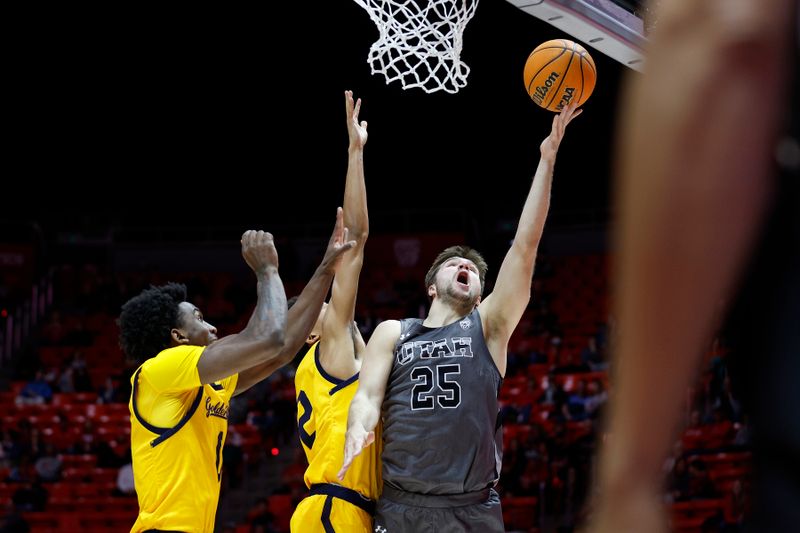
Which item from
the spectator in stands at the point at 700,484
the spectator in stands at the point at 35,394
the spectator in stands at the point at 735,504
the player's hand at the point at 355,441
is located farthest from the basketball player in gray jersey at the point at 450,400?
the spectator in stands at the point at 35,394

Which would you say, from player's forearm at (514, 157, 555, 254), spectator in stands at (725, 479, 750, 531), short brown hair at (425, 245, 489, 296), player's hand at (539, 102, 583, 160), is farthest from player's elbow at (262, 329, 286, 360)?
spectator in stands at (725, 479, 750, 531)

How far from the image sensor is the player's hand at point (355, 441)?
3211 mm

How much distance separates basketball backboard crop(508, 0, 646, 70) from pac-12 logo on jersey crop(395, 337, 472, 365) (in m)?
1.41

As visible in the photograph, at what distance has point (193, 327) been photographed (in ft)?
15.1

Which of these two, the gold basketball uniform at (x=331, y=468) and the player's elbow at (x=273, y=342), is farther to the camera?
the gold basketball uniform at (x=331, y=468)

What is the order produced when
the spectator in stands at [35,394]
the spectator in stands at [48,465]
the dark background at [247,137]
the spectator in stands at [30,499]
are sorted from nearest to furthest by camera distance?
the spectator in stands at [30,499]
the spectator in stands at [48,465]
the spectator in stands at [35,394]
the dark background at [247,137]

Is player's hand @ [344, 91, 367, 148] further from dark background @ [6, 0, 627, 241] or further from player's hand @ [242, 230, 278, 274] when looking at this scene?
dark background @ [6, 0, 627, 241]

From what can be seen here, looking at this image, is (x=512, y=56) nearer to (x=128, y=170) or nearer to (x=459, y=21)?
(x=128, y=170)

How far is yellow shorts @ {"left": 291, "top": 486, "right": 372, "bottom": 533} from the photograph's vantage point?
13.3ft

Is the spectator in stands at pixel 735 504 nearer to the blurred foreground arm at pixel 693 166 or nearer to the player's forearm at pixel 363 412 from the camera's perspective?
the player's forearm at pixel 363 412

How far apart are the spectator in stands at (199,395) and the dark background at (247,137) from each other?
40.7ft

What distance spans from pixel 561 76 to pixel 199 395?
7.38 ft

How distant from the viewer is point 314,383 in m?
4.52

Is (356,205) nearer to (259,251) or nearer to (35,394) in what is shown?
(259,251)
